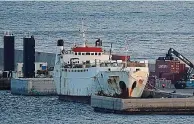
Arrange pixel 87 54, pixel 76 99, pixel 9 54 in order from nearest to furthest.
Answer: pixel 76 99
pixel 87 54
pixel 9 54

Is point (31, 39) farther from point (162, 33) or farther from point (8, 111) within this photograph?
point (162, 33)

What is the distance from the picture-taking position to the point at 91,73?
8306 cm

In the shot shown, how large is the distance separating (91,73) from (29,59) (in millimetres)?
10835

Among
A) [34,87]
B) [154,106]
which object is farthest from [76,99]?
[154,106]

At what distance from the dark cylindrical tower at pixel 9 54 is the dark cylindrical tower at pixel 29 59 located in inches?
79.7

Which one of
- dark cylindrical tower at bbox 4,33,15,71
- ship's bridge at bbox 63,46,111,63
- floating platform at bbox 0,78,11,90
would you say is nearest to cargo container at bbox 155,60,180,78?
ship's bridge at bbox 63,46,111,63

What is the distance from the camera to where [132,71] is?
80.1m

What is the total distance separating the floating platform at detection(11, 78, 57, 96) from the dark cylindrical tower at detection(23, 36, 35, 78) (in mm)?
2704

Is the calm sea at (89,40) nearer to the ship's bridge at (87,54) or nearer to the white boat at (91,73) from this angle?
the white boat at (91,73)

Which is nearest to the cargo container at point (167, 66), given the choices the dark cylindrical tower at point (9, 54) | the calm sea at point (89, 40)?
the calm sea at point (89, 40)

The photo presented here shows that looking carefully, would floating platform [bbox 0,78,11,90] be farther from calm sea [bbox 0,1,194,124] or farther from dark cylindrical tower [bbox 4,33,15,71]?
dark cylindrical tower [bbox 4,33,15,71]

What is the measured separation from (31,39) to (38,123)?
71.5ft

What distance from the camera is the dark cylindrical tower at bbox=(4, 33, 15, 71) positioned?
3786 inches

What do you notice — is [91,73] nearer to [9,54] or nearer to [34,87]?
[34,87]
